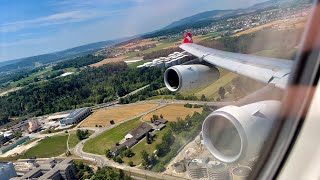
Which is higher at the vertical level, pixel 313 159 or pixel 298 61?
pixel 298 61

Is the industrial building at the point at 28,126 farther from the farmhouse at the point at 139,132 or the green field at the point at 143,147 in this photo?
the green field at the point at 143,147

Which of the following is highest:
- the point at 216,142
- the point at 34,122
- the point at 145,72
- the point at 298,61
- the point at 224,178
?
the point at 298,61

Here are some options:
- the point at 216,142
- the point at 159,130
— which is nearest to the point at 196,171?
the point at 216,142

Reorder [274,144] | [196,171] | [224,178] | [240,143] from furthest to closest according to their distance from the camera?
[196,171], [224,178], [240,143], [274,144]

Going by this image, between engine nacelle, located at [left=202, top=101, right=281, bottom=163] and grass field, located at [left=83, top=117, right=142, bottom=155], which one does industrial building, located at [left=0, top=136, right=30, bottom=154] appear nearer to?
grass field, located at [left=83, top=117, right=142, bottom=155]

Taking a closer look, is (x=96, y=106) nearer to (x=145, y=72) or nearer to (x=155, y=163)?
(x=145, y=72)

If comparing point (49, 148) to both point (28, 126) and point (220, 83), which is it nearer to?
point (28, 126)
